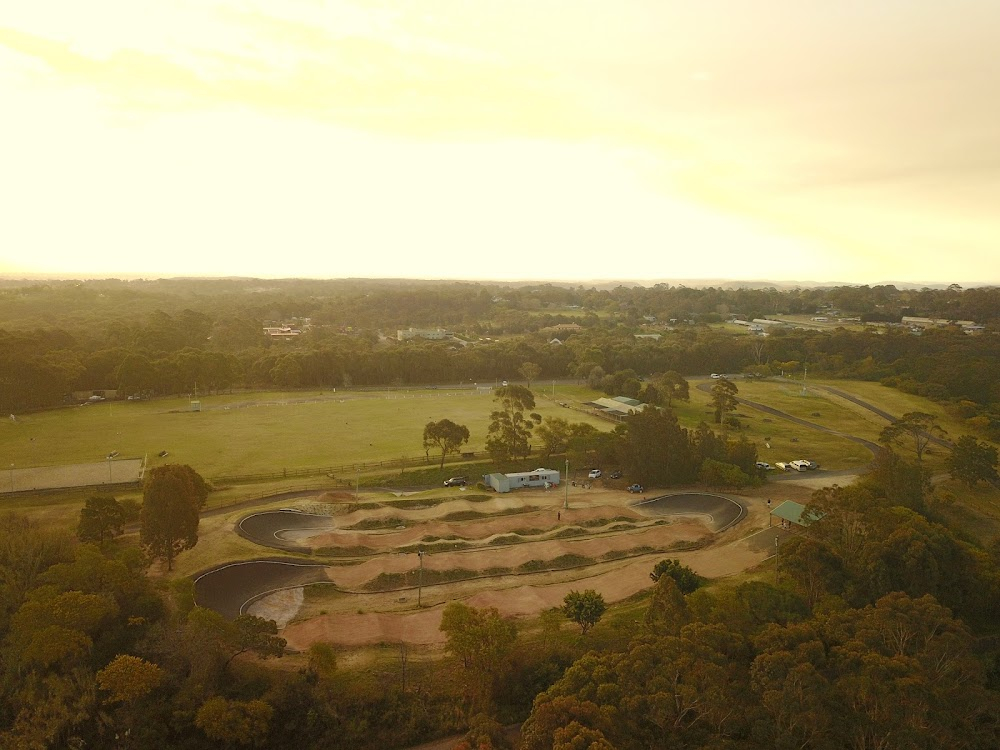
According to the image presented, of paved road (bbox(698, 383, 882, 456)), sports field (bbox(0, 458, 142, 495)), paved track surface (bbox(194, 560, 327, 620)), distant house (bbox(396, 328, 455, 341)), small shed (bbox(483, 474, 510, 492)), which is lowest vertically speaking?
paved track surface (bbox(194, 560, 327, 620))

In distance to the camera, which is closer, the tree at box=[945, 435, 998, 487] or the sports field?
the sports field

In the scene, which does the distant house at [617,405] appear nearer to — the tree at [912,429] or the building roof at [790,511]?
the tree at [912,429]

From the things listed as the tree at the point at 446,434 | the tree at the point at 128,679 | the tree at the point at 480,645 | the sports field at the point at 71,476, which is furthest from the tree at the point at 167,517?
the tree at the point at 446,434

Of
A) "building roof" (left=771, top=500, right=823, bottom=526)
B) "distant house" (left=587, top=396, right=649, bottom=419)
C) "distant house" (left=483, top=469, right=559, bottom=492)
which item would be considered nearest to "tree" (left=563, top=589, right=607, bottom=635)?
"building roof" (left=771, top=500, right=823, bottom=526)

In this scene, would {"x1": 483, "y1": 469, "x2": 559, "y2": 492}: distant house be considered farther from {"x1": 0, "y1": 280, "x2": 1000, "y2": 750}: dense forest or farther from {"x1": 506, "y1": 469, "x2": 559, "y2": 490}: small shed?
{"x1": 0, "y1": 280, "x2": 1000, "y2": 750}: dense forest

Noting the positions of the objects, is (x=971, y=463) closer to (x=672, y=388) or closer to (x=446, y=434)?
(x=672, y=388)

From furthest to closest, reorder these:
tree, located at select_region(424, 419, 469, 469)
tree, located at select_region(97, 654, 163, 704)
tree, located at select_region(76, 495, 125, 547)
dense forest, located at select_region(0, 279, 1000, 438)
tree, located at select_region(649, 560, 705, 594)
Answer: dense forest, located at select_region(0, 279, 1000, 438), tree, located at select_region(424, 419, 469, 469), tree, located at select_region(76, 495, 125, 547), tree, located at select_region(649, 560, 705, 594), tree, located at select_region(97, 654, 163, 704)

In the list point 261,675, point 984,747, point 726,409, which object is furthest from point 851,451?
point 261,675
